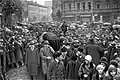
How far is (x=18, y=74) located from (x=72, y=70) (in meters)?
4.38

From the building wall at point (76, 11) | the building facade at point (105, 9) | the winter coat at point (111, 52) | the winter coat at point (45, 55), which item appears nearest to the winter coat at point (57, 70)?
the winter coat at point (45, 55)

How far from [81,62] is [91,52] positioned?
142 cm

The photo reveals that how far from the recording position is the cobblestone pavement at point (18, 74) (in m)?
11.3

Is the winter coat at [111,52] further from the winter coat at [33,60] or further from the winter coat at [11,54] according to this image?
the winter coat at [11,54]

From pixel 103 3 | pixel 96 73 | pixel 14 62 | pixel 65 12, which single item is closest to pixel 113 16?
pixel 103 3

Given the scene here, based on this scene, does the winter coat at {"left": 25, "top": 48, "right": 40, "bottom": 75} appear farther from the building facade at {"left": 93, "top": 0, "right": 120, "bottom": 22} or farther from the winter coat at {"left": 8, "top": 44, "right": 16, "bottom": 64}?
the building facade at {"left": 93, "top": 0, "right": 120, "bottom": 22}

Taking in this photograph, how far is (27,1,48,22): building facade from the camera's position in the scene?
4158 inches

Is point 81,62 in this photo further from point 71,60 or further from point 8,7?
point 8,7

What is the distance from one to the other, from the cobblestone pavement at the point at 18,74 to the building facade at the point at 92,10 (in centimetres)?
4373

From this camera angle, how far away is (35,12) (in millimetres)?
116562

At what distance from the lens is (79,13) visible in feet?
188

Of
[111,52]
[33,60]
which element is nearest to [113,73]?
[111,52]

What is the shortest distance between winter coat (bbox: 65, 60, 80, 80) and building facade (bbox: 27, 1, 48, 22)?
88.1m

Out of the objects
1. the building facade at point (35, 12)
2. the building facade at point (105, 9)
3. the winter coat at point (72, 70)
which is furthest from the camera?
the building facade at point (35, 12)
